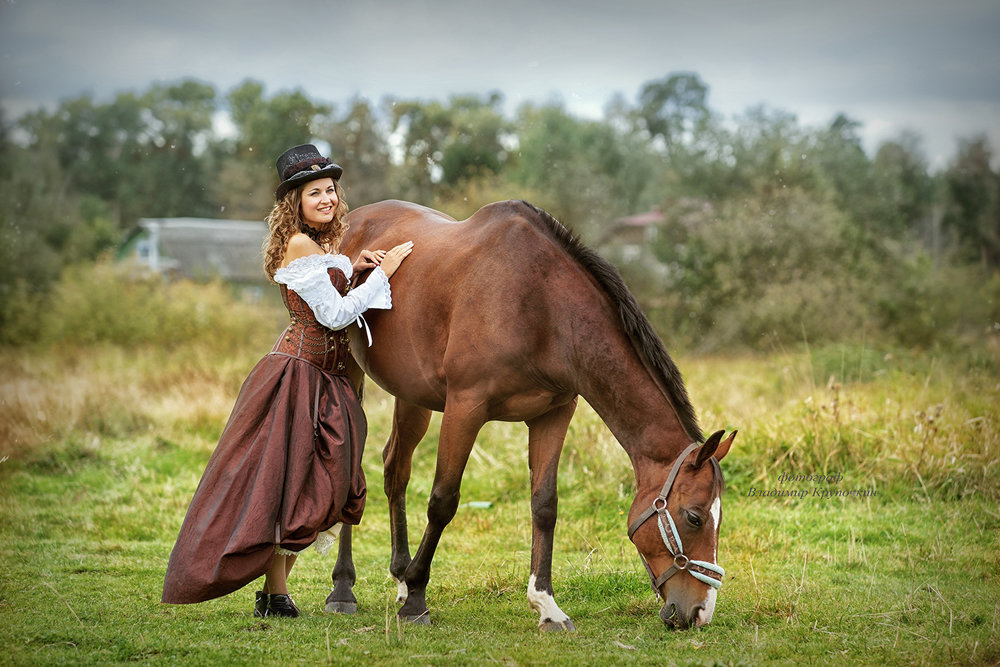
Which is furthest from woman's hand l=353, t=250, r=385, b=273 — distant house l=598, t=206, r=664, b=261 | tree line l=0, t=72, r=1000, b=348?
distant house l=598, t=206, r=664, b=261

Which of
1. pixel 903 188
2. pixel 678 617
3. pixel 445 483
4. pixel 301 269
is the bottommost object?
pixel 678 617

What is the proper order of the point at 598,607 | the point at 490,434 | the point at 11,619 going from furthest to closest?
the point at 490,434 < the point at 598,607 < the point at 11,619

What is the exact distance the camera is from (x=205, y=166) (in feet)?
73.8

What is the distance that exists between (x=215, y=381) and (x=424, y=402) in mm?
7351

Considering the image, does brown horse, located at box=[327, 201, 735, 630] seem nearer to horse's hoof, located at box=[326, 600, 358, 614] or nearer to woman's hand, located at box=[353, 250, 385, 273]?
horse's hoof, located at box=[326, 600, 358, 614]

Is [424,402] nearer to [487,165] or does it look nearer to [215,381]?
[215,381]

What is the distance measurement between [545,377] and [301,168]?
162 cm

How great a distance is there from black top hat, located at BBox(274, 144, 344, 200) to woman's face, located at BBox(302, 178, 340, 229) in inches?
1.4

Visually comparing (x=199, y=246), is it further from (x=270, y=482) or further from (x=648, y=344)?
(x=648, y=344)

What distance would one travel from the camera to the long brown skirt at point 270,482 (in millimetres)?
3613

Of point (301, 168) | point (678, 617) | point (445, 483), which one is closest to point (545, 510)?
point (445, 483)

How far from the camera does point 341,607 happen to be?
4.29m

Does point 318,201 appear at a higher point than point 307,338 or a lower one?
higher

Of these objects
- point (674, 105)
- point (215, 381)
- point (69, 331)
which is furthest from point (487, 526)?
point (674, 105)
